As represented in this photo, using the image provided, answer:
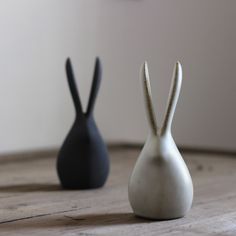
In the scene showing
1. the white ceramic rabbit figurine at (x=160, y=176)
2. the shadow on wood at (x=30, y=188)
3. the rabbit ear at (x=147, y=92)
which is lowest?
the shadow on wood at (x=30, y=188)

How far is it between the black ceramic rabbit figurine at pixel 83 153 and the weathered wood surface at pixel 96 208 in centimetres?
3

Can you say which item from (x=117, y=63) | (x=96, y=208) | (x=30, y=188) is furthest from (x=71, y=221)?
(x=117, y=63)

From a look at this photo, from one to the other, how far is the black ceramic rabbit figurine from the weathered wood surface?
0.11 feet

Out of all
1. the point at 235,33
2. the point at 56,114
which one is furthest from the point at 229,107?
the point at 56,114

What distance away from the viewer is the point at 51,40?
6.73 feet

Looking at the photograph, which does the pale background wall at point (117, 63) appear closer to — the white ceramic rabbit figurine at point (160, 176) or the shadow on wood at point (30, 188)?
the shadow on wood at point (30, 188)

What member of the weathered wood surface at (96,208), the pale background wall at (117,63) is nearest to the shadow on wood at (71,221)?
the weathered wood surface at (96,208)

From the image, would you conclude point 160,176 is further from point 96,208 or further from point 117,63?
point 117,63

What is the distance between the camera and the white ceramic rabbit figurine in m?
1.00

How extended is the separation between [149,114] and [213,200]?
34cm

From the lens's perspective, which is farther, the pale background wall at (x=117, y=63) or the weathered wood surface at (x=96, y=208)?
the pale background wall at (x=117, y=63)

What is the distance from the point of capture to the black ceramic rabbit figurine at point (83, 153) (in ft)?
4.39

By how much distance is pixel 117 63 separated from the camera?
7.71 feet

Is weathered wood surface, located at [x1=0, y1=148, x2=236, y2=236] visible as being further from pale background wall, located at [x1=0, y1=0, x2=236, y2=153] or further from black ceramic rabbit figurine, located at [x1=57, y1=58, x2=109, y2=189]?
pale background wall, located at [x1=0, y1=0, x2=236, y2=153]
